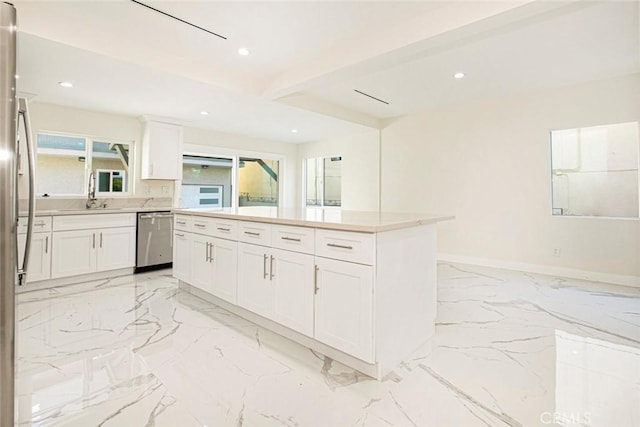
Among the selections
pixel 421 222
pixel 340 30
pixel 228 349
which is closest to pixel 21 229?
pixel 228 349

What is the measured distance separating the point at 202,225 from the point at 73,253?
2.02m

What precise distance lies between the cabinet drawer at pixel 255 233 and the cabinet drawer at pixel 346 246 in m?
0.53

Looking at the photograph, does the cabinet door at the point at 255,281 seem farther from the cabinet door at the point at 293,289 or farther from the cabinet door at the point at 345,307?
the cabinet door at the point at 345,307

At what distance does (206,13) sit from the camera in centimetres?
261

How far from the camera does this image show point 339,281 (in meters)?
1.94

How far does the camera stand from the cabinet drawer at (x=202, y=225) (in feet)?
9.95

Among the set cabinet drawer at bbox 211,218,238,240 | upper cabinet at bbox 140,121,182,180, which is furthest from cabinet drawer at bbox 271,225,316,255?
upper cabinet at bbox 140,121,182,180

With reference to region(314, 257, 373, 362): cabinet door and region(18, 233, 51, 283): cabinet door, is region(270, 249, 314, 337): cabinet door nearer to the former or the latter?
region(314, 257, 373, 362): cabinet door

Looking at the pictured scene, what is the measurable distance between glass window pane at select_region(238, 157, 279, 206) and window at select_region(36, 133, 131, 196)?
7.57 ft

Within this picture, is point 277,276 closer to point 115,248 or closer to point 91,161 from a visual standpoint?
point 115,248

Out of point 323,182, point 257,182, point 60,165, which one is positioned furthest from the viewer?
point 323,182

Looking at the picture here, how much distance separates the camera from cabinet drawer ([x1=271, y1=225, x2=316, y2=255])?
2.09 m

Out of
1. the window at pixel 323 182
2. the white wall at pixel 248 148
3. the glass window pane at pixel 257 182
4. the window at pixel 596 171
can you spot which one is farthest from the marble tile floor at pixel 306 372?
the window at pixel 323 182

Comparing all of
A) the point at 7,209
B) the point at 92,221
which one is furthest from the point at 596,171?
the point at 92,221
